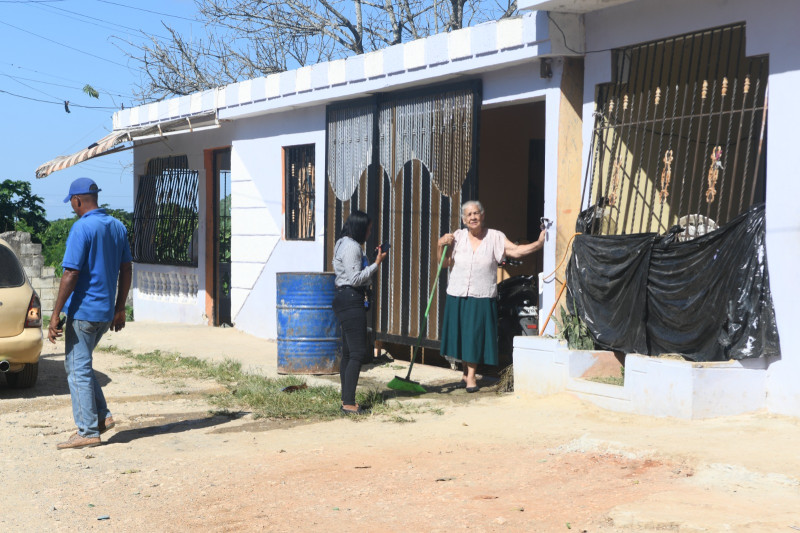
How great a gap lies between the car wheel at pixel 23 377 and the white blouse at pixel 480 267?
13.1 feet

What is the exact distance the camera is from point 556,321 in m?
8.50

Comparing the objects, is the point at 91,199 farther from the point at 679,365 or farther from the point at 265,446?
the point at 679,365

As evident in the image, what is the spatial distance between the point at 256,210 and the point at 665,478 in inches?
365

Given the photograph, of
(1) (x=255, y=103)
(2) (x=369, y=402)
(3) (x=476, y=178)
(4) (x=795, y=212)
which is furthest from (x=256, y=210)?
(4) (x=795, y=212)

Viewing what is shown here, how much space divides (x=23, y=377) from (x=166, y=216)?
25.0ft

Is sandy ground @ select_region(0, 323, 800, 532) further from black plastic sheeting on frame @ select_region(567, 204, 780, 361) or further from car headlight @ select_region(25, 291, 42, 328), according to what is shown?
car headlight @ select_region(25, 291, 42, 328)

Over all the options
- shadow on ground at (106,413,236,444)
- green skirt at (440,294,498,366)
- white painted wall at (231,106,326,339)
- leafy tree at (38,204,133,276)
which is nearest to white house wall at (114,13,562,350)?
white painted wall at (231,106,326,339)

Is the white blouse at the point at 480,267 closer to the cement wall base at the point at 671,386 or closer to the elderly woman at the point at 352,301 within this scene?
the cement wall base at the point at 671,386

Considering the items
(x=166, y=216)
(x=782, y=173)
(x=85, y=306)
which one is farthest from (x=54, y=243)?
(x=782, y=173)

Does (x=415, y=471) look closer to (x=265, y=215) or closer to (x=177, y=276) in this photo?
(x=265, y=215)

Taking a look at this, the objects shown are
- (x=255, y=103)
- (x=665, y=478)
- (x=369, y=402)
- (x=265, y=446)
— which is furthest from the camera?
(x=255, y=103)

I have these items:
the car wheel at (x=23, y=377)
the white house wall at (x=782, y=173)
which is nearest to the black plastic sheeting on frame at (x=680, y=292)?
the white house wall at (x=782, y=173)

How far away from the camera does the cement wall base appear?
685 cm

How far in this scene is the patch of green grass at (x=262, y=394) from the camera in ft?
25.7
